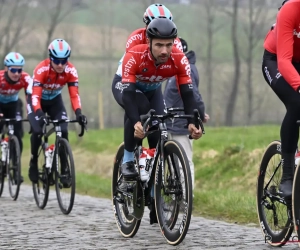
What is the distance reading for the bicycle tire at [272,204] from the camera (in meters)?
7.41

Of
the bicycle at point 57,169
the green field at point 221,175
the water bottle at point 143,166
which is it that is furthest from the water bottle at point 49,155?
the water bottle at point 143,166

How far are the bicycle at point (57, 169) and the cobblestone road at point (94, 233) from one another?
0.34 meters

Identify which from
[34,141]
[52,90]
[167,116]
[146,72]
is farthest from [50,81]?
[167,116]

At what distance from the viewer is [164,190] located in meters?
8.02

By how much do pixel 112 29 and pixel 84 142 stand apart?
3637cm

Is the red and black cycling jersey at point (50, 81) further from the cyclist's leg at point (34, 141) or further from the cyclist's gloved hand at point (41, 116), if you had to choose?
the cyclist's leg at point (34, 141)

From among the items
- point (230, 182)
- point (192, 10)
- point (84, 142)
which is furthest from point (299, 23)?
point (192, 10)

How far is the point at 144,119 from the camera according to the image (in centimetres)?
812

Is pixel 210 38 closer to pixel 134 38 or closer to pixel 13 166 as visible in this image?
pixel 13 166

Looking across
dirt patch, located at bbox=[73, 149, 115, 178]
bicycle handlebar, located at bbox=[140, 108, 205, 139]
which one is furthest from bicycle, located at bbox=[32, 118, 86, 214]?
dirt patch, located at bbox=[73, 149, 115, 178]

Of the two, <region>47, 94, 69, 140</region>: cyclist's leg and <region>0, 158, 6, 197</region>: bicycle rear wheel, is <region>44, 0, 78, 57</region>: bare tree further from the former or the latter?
<region>47, 94, 69, 140</region>: cyclist's leg

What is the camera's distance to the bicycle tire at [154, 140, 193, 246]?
753cm

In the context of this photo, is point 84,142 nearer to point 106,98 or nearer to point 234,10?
point 234,10

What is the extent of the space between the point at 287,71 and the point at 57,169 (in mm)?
5818
